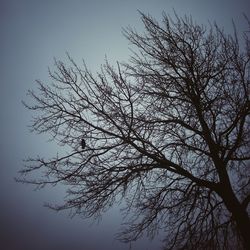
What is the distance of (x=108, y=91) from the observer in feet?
22.2

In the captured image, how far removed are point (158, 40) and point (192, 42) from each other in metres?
0.85

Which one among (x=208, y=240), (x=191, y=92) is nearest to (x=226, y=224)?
(x=208, y=240)

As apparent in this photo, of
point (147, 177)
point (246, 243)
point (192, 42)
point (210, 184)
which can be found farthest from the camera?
point (192, 42)

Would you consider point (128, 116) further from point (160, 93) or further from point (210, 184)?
point (210, 184)

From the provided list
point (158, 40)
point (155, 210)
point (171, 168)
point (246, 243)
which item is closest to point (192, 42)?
point (158, 40)

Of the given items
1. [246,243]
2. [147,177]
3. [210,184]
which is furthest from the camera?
[147,177]

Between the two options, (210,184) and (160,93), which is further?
(160,93)

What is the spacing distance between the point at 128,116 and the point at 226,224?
3576mm

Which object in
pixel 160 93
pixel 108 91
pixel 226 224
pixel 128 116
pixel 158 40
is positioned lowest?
pixel 226 224

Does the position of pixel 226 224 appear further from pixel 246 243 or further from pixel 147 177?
pixel 147 177

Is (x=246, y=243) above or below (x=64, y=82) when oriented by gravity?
below

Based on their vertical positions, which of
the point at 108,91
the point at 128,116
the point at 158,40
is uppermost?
the point at 158,40

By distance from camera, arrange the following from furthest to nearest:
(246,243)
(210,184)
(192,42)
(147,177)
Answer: (192,42) < (147,177) < (210,184) < (246,243)

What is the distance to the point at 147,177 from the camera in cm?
703
